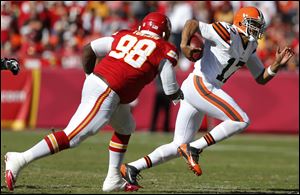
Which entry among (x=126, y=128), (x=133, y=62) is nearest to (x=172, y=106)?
(x=126, y=128)

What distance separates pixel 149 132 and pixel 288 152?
321 cm

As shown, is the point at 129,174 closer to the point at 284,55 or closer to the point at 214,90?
the point at 214,90

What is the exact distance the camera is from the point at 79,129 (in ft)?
Result: 25.0

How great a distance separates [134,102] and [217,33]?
25.6 ft

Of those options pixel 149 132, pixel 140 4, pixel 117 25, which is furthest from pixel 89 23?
pixel 149 132

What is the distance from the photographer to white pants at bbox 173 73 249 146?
28.2 feet

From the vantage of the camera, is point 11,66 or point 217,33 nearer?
point 11,66

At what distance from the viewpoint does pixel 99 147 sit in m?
13.9

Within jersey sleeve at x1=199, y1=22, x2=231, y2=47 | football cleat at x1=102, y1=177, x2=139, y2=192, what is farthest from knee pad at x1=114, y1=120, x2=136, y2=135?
jersey sleeve at x1=199, y1=22, x2=231, y2=47

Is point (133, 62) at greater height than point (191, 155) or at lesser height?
greater

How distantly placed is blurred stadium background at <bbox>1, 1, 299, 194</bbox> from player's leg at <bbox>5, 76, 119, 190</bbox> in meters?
2.86

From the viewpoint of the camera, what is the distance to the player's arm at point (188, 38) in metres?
8.00

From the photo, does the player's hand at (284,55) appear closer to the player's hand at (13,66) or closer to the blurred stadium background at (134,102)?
the blurred stadium background at (134,102)

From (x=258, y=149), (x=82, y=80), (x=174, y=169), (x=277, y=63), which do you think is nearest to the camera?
(x=277, y=63)
